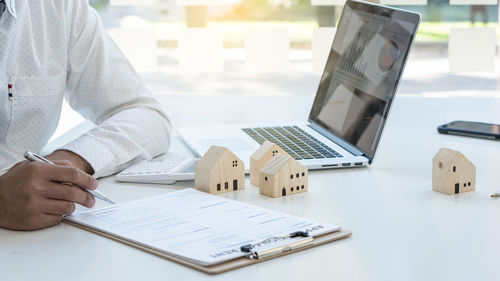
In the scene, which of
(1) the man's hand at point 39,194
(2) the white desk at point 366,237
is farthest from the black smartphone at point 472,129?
(1) the man's hand at point 39,194

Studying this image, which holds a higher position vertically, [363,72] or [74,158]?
[363,72]

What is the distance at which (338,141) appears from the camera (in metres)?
1.37

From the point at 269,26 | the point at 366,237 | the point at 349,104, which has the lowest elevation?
the point at 366,237

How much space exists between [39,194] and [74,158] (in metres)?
0.28

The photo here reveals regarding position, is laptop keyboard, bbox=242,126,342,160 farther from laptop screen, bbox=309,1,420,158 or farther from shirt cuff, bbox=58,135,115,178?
shirt cuff, bbox=58,135,115,178

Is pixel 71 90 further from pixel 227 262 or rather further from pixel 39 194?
pixel 227 262

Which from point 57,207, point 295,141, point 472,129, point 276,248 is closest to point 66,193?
point 57,207

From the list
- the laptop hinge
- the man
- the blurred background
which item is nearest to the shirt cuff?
the man

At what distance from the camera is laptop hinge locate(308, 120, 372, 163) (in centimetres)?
128

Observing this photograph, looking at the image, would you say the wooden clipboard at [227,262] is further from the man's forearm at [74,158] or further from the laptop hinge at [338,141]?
the laptop hinge at [338,141]

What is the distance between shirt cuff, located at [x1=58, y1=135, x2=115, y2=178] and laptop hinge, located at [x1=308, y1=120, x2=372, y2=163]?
1.41 ft

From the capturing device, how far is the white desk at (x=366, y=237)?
77cm

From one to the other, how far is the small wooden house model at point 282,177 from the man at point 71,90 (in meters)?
0.29

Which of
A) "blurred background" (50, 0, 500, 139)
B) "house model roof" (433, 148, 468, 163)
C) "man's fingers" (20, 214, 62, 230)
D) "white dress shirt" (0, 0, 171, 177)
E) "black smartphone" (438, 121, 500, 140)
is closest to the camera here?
"man's fingers" (20, 214, 62, 230)
